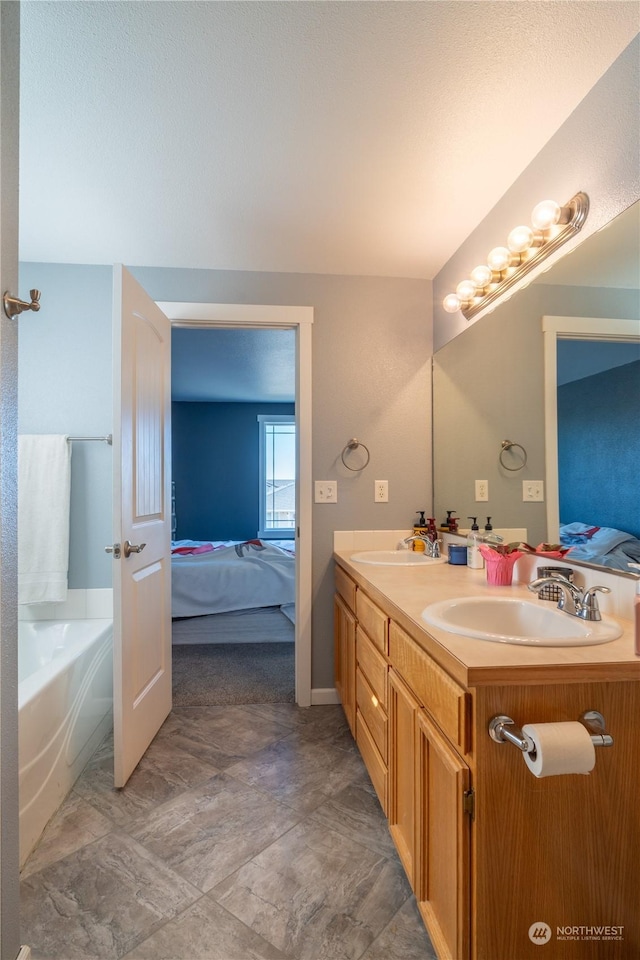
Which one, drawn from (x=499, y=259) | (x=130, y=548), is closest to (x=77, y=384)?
(x=130, y=548)

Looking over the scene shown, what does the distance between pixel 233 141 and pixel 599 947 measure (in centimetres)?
235

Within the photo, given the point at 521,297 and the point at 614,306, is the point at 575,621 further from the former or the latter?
the point at 521,297

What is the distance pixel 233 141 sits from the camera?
1.57m

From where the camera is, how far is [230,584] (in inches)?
145

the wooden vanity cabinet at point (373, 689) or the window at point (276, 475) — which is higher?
the window at point (276, 475)

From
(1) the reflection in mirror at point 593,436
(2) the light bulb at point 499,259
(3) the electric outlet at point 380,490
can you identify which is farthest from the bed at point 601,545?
(3) the electric outlet at point 380,490

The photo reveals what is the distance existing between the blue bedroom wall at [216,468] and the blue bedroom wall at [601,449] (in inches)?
201

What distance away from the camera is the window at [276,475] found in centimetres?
634

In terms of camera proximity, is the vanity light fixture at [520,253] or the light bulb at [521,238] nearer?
the vanity light fixture at [520,253]

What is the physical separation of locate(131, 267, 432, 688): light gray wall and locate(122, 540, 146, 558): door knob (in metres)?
0.92

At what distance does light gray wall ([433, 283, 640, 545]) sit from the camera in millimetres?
1535

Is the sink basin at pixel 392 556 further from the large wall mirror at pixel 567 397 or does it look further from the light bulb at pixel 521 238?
the light bulb at pixel 521 238

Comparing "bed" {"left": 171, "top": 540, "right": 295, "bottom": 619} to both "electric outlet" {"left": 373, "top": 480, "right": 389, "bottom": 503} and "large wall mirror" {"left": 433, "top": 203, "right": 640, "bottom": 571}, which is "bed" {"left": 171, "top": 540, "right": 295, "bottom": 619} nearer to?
"electric outlet" {"left": 373, "top": 480, "right": 389, "bottom": 503}

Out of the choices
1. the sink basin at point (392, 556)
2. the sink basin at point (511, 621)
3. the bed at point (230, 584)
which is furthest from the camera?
the bed at point (230, 584)
